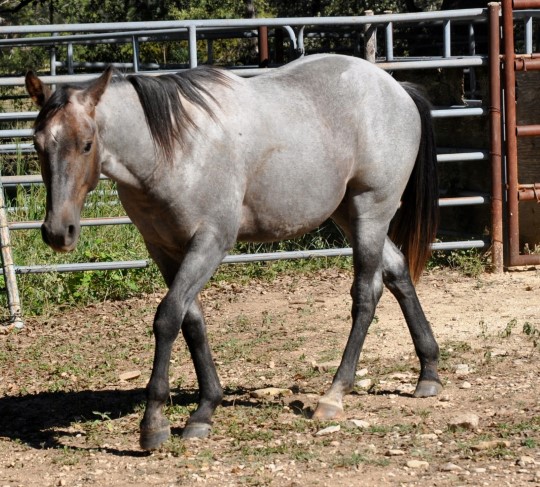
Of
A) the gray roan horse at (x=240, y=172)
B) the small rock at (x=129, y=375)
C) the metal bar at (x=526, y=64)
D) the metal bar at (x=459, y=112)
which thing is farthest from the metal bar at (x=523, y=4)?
the small rock at (x=129, y=375)

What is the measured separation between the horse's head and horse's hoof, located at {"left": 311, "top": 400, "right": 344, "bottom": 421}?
151cm

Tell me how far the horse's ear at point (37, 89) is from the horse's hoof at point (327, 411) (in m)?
1.94

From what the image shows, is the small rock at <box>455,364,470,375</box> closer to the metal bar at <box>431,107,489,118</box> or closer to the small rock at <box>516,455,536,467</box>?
the small rock at <box>516,455,536,467</box>

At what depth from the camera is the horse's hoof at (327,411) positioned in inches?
189

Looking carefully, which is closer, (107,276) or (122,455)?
(122,455)

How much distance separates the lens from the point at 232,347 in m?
6.37

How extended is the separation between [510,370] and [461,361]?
355 mm

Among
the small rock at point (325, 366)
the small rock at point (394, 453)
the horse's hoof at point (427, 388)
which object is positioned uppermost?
the small rock at point (394, 453)

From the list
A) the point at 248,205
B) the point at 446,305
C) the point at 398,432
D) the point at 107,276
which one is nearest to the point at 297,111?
the point at 248,205

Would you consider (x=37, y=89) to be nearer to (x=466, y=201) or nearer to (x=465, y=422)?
(x=465, y=422)

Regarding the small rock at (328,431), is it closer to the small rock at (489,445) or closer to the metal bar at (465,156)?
the small rock at (489,445)

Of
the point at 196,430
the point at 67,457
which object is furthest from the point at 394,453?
the point at 67,457

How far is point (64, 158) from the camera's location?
406cm

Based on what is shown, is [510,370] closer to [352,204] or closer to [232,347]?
[352,204]
